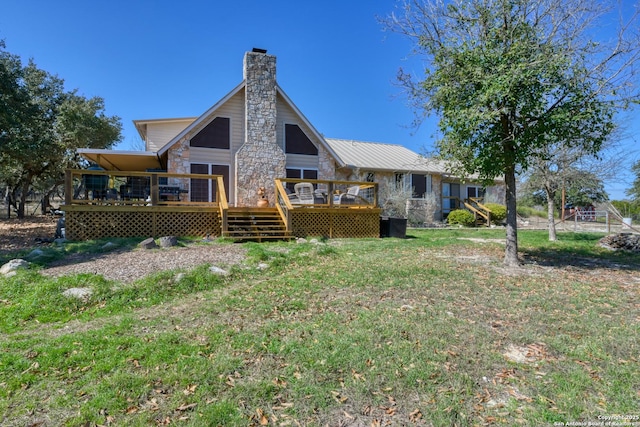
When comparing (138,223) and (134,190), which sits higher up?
(134,190)

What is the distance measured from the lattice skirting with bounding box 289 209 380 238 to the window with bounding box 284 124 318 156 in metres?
4.54

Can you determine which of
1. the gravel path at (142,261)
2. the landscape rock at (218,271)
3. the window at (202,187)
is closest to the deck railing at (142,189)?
the window at (202,187)

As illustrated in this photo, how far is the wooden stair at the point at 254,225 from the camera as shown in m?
9.95

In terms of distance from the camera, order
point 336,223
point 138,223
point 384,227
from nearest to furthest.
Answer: point 138,223
point 336,223
point 384,227

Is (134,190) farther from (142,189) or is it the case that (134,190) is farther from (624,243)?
(624,243)

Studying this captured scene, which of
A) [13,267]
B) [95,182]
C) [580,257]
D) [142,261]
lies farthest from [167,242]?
[580,257]

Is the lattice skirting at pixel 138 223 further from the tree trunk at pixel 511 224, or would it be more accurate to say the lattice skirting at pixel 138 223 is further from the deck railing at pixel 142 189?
the tree trunk at pixel 511 224

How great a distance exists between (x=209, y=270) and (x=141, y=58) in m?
15.5

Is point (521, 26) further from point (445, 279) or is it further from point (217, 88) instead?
point (217, 88)

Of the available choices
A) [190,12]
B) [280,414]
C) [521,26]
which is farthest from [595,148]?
[190,12]

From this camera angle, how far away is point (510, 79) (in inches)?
242

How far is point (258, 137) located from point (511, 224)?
9.66 metres

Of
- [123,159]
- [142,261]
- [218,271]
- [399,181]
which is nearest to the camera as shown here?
[218,271]

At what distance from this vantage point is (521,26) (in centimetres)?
696
